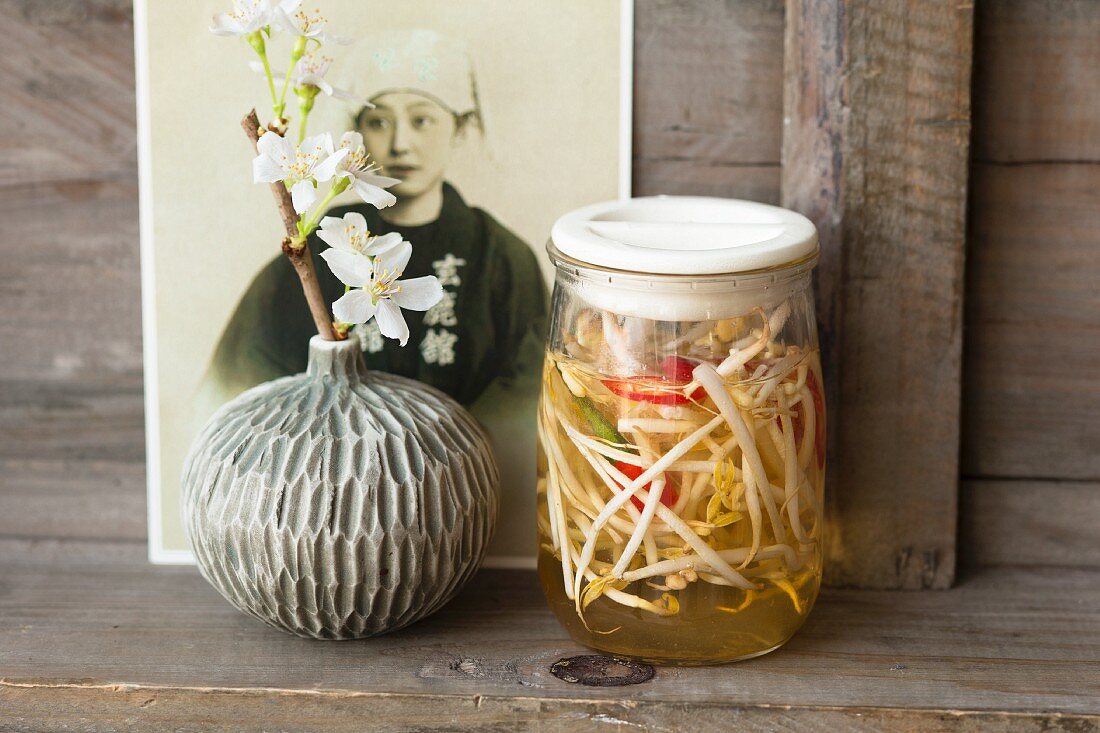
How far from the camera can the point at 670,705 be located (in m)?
0.57

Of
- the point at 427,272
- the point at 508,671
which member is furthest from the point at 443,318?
the point at 508,671

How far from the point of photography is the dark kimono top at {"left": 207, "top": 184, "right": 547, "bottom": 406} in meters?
0.71

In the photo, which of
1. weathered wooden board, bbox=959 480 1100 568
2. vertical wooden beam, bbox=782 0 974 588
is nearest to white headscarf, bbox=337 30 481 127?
vertical wooden beam, bbox=782 0 974 588

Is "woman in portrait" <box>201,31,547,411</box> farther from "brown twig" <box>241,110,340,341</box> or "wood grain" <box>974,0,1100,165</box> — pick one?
"wood grain" <box>974,0,1100,165</box>

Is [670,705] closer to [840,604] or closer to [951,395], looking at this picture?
[840,604]

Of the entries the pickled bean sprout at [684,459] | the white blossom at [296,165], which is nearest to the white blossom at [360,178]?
the white blossom at [296,165]

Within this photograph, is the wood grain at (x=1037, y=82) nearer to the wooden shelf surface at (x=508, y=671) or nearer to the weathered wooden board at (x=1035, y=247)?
the weathered wooden board at (x=1035, y=247)

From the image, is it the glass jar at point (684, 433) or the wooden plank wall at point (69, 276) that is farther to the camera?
the wooden plank wall at point (69, 276)

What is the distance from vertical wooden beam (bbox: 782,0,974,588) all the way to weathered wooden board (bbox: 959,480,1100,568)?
51mm

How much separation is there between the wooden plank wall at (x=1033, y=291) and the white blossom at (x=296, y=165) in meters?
0.42

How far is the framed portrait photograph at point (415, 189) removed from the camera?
68cm

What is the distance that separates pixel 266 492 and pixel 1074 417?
54 cm

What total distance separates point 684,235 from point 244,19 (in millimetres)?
273

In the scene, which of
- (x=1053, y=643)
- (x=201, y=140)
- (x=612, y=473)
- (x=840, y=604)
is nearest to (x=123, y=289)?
(x=201, y=140)
